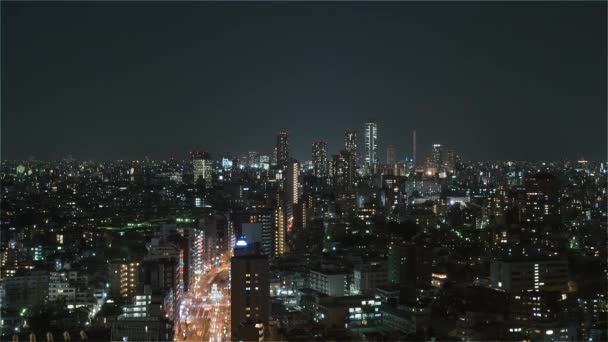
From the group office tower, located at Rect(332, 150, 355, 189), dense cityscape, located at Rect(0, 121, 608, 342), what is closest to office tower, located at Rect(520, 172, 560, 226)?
dense cityscape, located at Rect(0, 121, 608, 342)

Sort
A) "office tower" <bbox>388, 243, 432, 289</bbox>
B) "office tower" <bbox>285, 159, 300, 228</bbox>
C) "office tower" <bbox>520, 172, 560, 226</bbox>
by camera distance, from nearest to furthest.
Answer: "office tower" <bbox>388, 243, 432, 289</bbox> < "office tower" <bbox>520, 172, 560, 226</bbox> < "office tower" <bbox>285, 159, 300, 228</bbox>

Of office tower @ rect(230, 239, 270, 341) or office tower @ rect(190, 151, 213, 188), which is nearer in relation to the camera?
office tower @ rect(230, 239, 270, 341)

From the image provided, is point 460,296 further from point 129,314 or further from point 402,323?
point 129,314

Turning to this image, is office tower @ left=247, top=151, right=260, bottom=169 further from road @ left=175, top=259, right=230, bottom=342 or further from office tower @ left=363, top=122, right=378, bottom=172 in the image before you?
road @ left=175, top=259, right=230, bottom=342

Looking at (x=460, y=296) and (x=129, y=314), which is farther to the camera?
(x=460, y=296)

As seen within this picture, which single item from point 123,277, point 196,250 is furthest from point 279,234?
point 123,277

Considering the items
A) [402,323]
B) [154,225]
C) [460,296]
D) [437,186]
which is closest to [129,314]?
[402,323]

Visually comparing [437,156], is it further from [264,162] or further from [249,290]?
[249,290]
